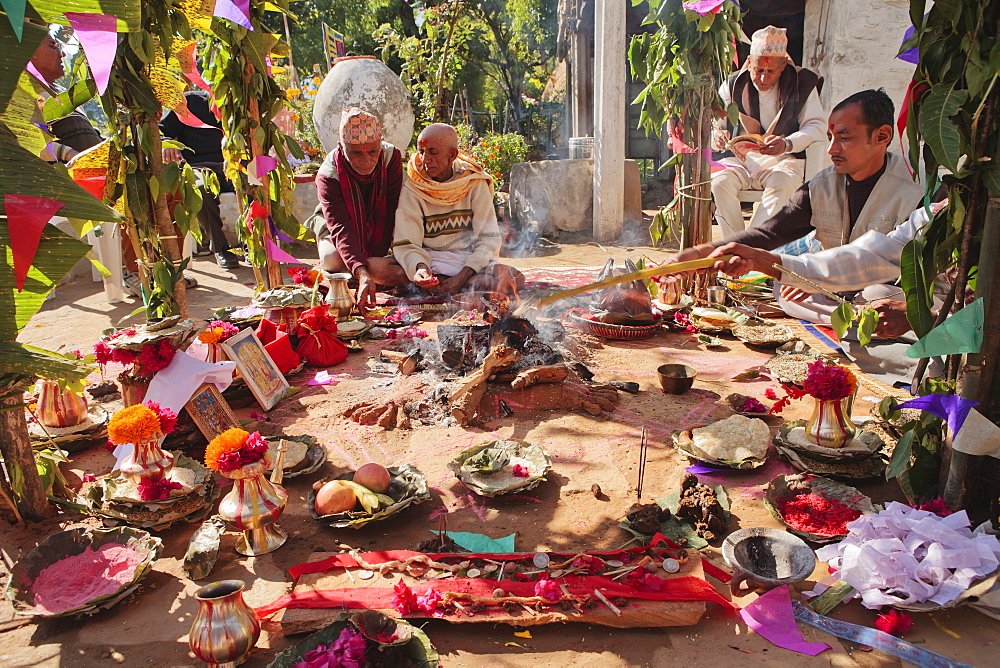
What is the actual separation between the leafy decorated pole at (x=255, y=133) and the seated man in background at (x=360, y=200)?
498 mm

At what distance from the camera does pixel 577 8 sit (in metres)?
12.6

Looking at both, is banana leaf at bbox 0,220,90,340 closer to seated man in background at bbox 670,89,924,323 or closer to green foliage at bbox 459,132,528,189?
seated man in background at bbox 670,89,924,323

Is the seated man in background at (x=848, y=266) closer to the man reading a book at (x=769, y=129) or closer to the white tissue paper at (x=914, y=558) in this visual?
the white tissue paper at (x=914, y=558)

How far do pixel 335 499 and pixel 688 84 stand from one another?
462cm

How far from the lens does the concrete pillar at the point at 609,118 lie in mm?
8898

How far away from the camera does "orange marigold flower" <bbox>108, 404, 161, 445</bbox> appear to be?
256 cm

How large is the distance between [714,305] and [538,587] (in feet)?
13.3

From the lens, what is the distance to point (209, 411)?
3.35m

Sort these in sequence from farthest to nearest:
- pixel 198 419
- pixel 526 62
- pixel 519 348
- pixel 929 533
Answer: pixel 526 62
pixel 519 348
pixel 198 419
pixel 929 533

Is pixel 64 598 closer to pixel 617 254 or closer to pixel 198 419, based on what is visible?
pixel 198 419

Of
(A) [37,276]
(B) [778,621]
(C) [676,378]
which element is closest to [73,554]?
(A) [37,276]

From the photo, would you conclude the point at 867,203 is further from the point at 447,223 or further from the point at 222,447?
the point at 222,447

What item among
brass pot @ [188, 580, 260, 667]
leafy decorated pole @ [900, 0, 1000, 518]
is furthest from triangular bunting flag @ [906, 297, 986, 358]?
brass pot @ [188, 580, 260, 667]

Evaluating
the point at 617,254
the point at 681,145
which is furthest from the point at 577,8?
the point at 681,145
